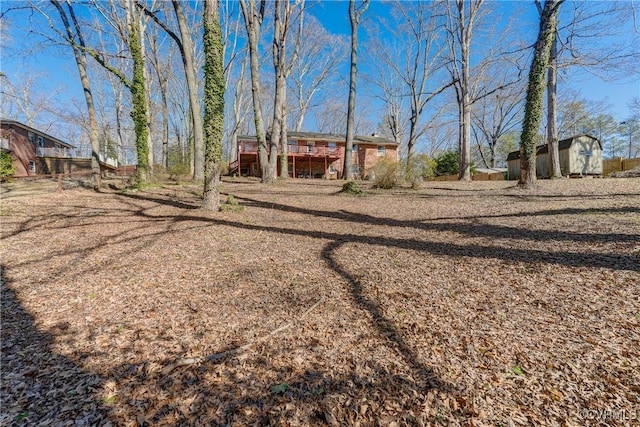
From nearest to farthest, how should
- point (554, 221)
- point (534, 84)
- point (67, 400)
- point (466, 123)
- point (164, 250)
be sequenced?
point (67, 400) → point (164, 250) → point (554, 221) → point (534, 84) → point (466, 123)

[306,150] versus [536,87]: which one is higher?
[306,150]

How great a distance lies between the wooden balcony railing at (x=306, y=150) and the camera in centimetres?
2767

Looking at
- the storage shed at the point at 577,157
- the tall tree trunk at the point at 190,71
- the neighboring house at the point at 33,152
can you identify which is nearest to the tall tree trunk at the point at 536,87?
the tall tree trunk at the point at 190,71

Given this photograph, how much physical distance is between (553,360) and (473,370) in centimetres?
64

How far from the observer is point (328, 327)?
271cm

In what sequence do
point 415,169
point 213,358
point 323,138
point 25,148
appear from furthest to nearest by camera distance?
point 323,138, point 25,148, point 415,169, point 213,358

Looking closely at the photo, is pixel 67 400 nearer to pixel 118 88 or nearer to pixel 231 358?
pixel 231 358

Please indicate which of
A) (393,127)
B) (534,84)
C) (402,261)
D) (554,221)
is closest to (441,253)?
(402,261)

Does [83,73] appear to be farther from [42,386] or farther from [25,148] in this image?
[25,148]

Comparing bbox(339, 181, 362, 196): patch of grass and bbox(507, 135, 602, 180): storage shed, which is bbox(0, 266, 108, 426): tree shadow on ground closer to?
bbox(339, 181, 362, 196): patch of grass

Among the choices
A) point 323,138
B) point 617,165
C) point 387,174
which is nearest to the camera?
point 387,174

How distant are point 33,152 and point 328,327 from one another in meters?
37.5

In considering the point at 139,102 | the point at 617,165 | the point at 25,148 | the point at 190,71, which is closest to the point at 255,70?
the point at 190,71

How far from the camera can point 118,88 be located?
27.5 metres
